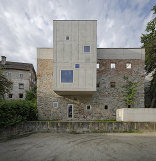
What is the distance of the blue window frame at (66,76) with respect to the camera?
10.6m

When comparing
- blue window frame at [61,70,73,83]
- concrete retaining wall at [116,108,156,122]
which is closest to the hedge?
blue window frame at [61,70,73,83]

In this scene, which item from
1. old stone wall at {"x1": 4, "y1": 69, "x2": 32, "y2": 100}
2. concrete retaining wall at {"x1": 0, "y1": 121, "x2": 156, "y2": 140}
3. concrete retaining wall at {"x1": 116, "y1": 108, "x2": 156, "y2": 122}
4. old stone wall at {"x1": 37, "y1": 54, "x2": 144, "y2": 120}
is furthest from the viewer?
old stone wall at {"x1": 4, "y1": 69, "x2": 32, "y2": 100}

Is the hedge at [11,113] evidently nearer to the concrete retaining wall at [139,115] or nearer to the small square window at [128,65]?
the concrete retaining wall at [139,115]

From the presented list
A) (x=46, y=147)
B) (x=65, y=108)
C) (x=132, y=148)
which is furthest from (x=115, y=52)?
(x=46, y=147)

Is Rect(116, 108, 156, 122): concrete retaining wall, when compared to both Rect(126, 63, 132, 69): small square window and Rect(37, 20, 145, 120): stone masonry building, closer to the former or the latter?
Rect(37, 20, 145, 120): stone masonry building

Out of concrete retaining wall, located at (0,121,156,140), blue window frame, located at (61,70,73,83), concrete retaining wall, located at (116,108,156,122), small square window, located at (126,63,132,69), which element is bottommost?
concrete retaining wall, located at (0,121,156,140)

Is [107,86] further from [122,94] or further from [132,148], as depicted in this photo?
[132,148]

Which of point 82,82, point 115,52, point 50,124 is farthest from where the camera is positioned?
point 115,52

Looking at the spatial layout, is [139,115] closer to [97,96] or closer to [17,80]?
[97,96]

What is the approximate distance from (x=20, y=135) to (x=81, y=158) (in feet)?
22.5

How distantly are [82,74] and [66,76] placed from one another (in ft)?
5.88

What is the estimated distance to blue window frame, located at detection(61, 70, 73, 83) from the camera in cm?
1057

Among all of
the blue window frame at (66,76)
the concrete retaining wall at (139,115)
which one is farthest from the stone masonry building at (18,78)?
the concrete retaining wall at (139,115)

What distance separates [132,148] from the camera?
6.44 m
